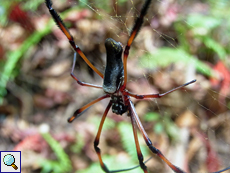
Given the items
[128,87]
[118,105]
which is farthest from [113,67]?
[128,87]

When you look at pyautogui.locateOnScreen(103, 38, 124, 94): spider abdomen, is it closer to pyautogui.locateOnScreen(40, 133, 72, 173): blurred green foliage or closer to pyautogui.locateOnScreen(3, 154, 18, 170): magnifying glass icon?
pyautogui.locateOnScreen(40, 133, 72, 173): blurred green foliage

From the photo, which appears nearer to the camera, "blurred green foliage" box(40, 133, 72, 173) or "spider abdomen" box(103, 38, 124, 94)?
"spider abdomen" box(103, 38, 124, 94)

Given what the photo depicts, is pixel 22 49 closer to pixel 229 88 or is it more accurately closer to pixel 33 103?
pixel 33 103

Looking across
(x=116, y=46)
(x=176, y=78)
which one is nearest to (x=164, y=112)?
(x=176, y=78)

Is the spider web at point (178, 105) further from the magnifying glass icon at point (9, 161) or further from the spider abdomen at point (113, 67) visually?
the magnifying glass icon at point (9, 161)

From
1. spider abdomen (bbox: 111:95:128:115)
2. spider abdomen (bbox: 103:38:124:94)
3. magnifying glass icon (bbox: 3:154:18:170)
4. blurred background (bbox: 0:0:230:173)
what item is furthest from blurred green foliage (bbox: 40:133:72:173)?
spider abdomen (bbox: 103:38:124:94)

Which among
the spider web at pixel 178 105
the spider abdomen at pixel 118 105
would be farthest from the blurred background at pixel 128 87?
the spider abdomen at pixel 118 105
